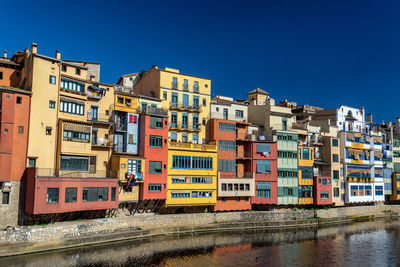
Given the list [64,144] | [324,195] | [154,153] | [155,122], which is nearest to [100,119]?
[64,144]

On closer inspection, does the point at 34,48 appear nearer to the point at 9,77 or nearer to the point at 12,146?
the point at 9,77

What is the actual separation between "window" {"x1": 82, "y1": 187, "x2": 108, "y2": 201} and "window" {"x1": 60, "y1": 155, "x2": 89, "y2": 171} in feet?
10.4

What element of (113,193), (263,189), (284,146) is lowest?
(113,193)

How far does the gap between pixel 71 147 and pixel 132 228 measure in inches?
464

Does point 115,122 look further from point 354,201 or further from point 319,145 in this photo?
point 354,201

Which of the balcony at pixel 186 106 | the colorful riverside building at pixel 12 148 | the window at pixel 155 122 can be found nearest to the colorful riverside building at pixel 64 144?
the colorful riverside building at pixel 12 148

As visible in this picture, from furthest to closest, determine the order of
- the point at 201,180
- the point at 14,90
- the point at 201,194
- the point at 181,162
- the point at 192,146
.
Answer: the point at 201,180 < the point at 201,194 < the point at 192,146 < the point at 181,162 < the point at 14,90

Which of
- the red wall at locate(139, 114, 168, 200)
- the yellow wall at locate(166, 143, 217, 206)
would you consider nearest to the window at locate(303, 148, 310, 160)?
the yellow wall at locate(166, 143, 217, 206)

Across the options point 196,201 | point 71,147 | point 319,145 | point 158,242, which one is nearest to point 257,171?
point 196,201

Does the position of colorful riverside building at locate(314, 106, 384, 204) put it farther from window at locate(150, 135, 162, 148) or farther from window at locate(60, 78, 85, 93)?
window at locate(60, 78, 85, 93)

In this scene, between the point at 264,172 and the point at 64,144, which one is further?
the point at 264,172

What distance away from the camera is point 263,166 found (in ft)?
205

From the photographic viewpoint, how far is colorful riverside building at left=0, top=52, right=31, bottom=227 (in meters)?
39.5

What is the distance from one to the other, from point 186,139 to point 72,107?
18149mm
